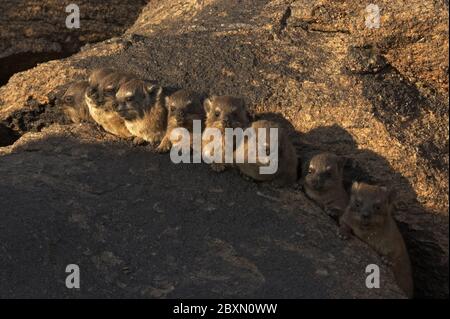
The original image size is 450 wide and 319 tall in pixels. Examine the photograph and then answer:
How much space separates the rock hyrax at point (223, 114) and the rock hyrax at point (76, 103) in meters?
1.63

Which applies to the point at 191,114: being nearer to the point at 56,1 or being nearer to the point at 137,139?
the point at 137,139

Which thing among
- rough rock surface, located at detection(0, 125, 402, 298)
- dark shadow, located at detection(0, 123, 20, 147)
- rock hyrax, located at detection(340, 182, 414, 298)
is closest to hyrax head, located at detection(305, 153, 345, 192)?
rough rock surface, located at detection(0, 125, 402, 298)

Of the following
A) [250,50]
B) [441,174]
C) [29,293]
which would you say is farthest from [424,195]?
[29,293]

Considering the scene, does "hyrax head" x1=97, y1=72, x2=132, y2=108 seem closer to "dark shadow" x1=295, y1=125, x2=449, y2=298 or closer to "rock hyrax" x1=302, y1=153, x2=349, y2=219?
"dark shadow" x1=295, y1=125, x2=449, y2=298

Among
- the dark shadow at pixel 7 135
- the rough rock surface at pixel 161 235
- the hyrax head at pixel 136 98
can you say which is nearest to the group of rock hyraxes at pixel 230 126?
the hyrax head at pixel 136 98

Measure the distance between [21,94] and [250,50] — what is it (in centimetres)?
297

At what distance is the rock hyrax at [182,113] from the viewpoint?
30.2 feet

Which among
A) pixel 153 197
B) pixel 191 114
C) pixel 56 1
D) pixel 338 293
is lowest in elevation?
pixel 338 293

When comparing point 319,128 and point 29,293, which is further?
point 319,128

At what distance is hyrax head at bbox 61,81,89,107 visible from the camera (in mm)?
10008

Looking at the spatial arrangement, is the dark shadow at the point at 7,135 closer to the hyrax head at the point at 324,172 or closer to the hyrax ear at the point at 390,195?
the hyrax head at the point at 324,172

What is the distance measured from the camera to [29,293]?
23.6 ft

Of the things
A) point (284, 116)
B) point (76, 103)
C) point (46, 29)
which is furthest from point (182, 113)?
point (46, 29)

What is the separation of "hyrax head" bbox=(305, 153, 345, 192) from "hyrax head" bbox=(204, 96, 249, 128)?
33.3 inches
